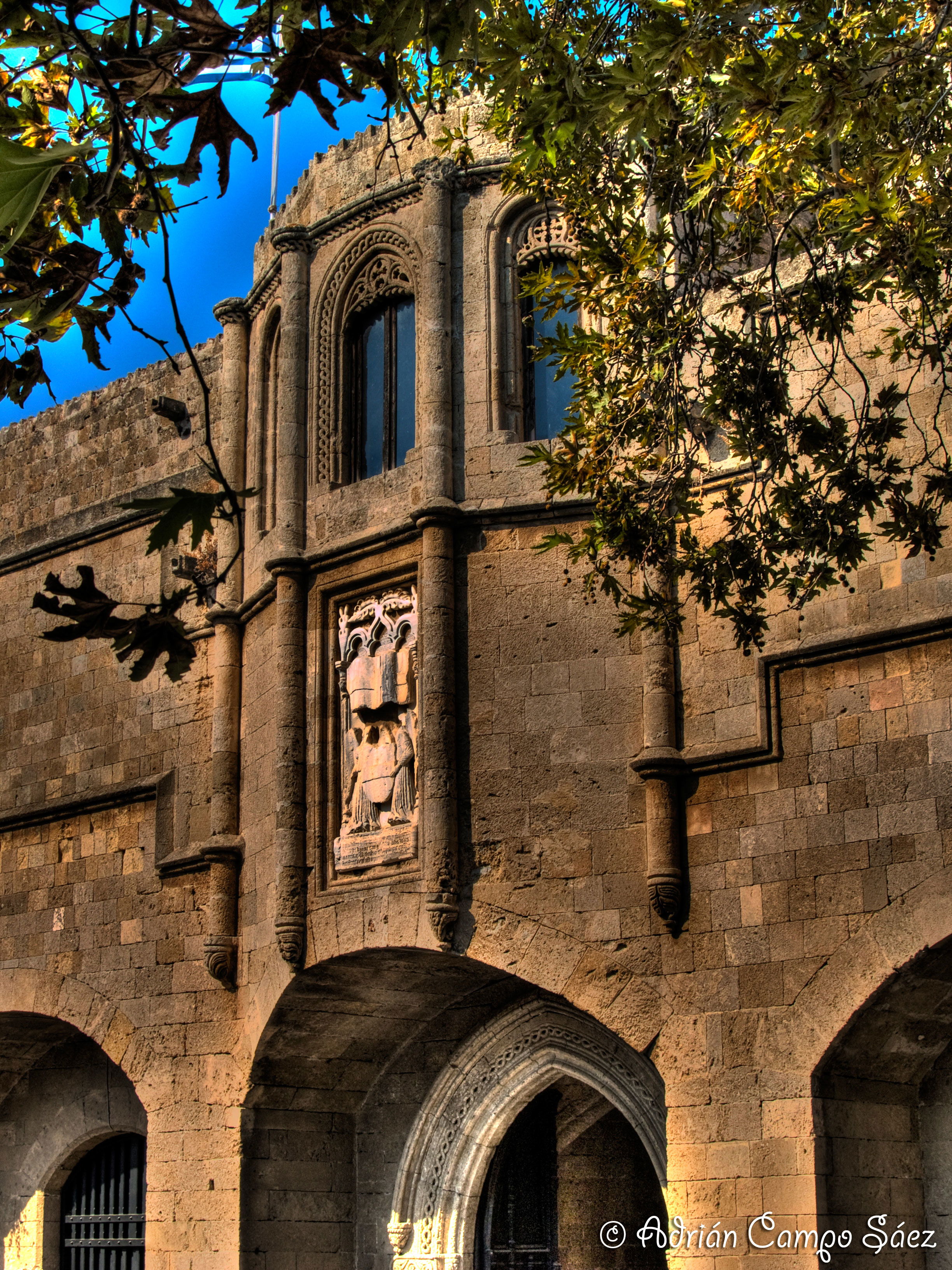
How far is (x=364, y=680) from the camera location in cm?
1152

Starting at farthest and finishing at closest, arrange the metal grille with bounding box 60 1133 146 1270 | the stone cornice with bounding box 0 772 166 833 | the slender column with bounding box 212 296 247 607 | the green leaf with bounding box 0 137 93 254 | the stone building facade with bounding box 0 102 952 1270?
the metal grille with bounding box 60 1133 146 1270 → the stone cornice with bounding box 0 772 166 833 → the slender column with bounding box 212 296 247 607 → the stone building facade with bounding box 0 102 952 1270 → the green leaf with bounding box 0 137 93 254

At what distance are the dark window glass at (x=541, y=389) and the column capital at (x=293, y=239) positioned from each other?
1859 mm

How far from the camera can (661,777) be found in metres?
10.3

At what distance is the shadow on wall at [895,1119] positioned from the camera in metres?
9.52

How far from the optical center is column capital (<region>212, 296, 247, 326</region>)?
536 inches

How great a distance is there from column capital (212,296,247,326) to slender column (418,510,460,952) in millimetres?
3270

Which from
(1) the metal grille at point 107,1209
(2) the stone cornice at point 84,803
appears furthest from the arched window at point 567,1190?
(2) the stone cornice at point 84,803

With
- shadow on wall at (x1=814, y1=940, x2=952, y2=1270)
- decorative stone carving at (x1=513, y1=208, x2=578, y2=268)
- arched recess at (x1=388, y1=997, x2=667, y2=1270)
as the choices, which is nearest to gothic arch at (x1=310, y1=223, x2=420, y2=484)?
decorative stone carving at (x1=513, y1=208, x2=578, y2=268)

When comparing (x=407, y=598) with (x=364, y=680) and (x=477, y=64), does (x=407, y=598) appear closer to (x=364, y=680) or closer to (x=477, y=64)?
(x=364, y=680)

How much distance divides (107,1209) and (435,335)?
7729mm

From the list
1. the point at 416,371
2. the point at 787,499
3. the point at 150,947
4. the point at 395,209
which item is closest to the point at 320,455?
the point at 416,371

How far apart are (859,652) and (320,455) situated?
4.33m

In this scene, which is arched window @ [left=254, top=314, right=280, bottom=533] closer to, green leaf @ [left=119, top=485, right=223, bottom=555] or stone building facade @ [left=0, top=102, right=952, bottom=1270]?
stone building facade @ [left=0, top=102, right=952, bottom=1270]

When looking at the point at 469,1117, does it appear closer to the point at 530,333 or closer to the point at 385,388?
the point at 385,388
